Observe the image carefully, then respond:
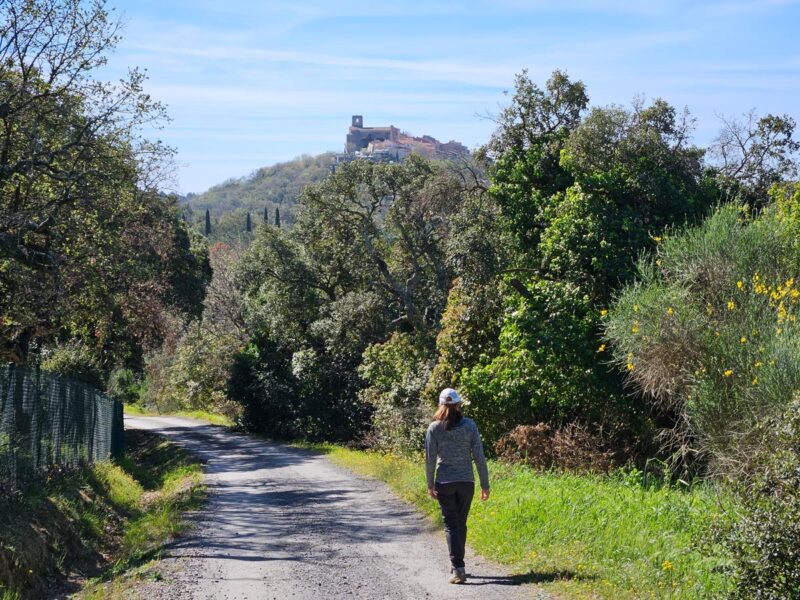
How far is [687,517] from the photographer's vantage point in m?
10.5

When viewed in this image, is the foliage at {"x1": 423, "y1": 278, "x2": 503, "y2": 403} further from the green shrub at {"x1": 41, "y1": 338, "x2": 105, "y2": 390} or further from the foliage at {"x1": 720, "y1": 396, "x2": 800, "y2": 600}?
the green shrub at {"x1": 41, "y1": 338, "x2": 105, "y2": 390}

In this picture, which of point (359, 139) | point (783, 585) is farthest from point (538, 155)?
point (359, 139)


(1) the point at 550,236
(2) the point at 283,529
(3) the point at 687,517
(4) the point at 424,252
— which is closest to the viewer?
(3) the point at 687,517

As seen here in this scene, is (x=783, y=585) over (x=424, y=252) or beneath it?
beneath

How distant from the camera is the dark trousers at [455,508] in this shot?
9.05 metres

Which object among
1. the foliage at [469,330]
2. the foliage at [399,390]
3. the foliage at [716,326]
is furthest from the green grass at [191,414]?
the foliage at [716,326]

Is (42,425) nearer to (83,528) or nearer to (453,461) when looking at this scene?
(83,528)

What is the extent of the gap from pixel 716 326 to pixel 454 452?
7503mm

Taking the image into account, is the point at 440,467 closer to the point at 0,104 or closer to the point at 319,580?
the point at 319,580

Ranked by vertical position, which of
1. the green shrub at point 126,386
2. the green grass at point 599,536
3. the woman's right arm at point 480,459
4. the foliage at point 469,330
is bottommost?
the green shrub at point 126,386

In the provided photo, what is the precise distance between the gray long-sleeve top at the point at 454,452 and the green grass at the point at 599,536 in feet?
3.80

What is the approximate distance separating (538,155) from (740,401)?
1072cm

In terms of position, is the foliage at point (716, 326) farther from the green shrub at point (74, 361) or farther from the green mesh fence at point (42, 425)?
the green shrub at point (74, 361)

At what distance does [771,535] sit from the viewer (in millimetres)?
6891
